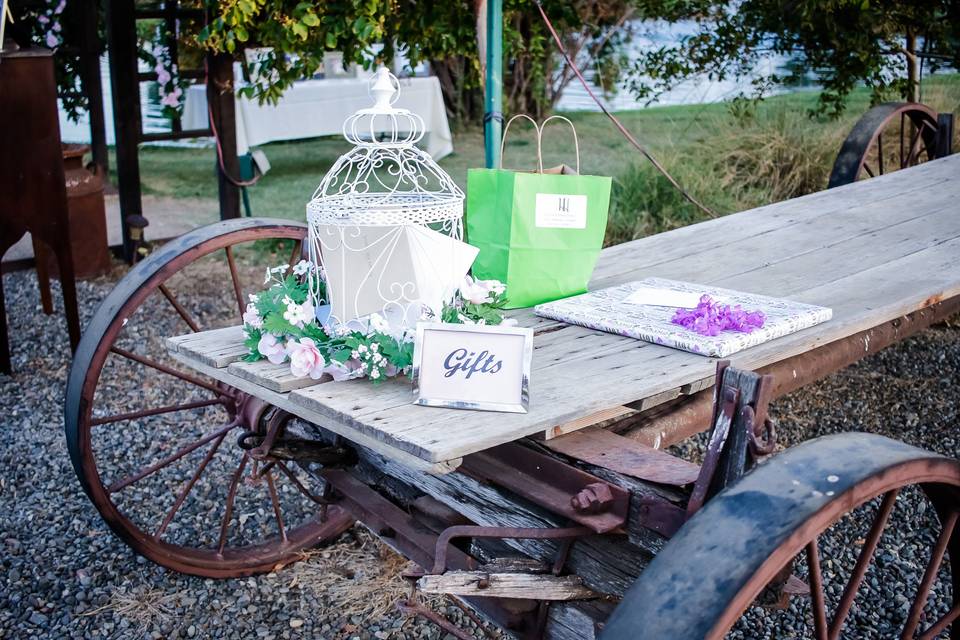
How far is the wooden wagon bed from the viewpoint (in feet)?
4.91

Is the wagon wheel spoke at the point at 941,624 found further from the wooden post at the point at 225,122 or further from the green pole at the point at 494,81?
the wooden post at the point at 225,122

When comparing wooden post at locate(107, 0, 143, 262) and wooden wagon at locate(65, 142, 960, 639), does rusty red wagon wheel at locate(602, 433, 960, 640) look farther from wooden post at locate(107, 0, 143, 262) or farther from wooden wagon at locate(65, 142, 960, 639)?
wooden post at locate(107, 0, 143, 262)

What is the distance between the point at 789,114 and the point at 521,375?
546cm

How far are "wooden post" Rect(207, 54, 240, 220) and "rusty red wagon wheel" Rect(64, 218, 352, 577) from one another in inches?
34.7

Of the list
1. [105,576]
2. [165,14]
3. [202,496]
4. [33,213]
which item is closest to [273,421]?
[105,576]

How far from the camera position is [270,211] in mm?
6305

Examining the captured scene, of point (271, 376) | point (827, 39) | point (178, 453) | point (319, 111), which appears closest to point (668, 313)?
point (271, 376)

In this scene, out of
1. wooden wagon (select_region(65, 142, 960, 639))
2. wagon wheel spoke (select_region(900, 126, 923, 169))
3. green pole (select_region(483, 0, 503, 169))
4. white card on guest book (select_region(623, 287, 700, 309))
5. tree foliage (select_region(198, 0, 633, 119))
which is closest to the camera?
wooden wagon (select_region(65, 142, 960, 639))

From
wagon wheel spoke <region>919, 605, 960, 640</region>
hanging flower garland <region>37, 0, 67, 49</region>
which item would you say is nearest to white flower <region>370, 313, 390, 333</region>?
wagon wheel spoke <region>919, 605, 960, 640</region>

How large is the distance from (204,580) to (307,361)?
1.17 m

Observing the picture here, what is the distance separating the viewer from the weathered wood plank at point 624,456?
4.94ft

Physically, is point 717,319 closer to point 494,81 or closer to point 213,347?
point 213,347

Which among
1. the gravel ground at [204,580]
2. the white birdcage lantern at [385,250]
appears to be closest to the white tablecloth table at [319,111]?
the gravel ground at [204,580]

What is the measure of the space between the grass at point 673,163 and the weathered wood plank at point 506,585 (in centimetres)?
376
